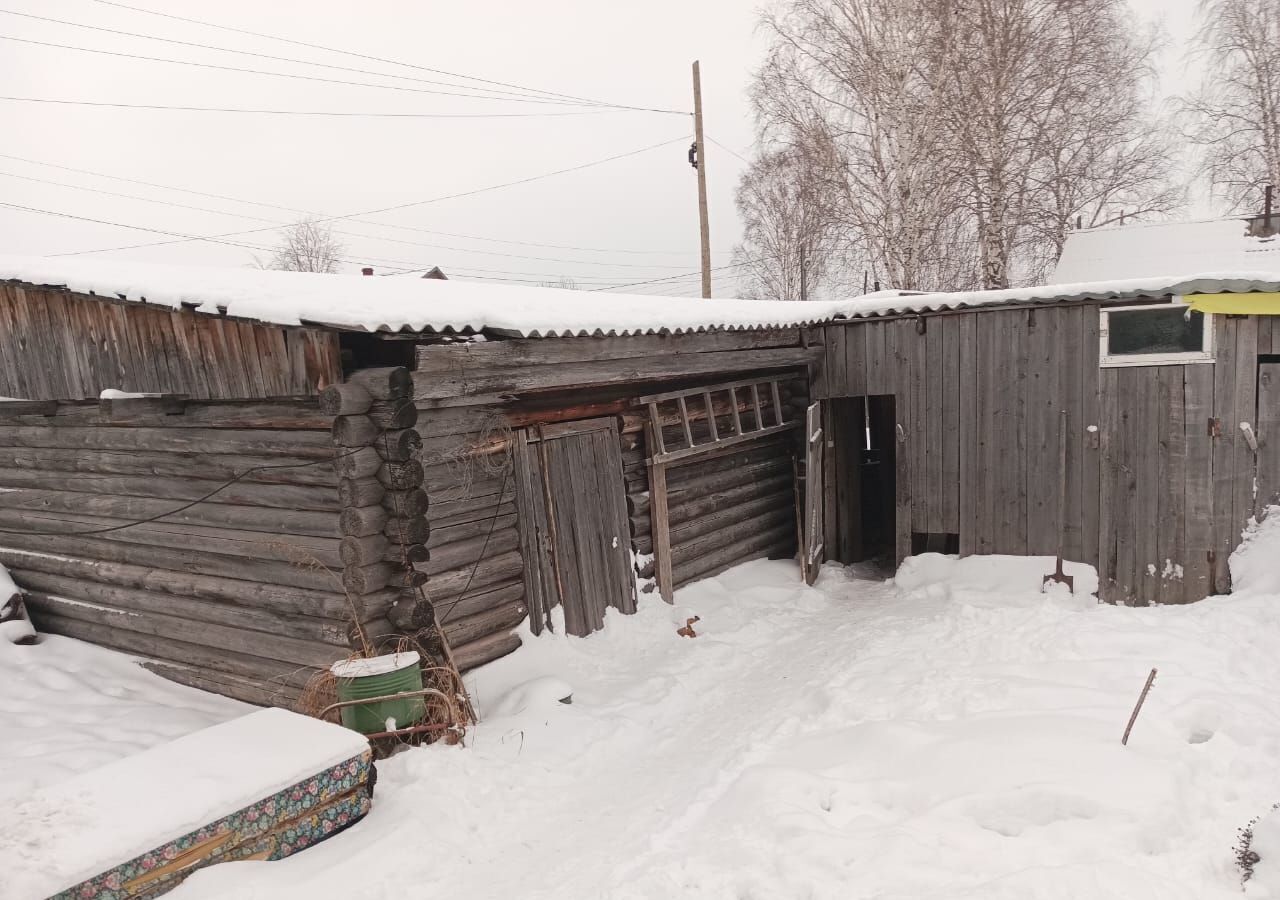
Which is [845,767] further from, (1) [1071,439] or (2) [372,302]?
(1) [1071,439]

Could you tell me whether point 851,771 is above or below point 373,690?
below

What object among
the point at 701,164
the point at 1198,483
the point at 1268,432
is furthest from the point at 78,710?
the point at 701,164

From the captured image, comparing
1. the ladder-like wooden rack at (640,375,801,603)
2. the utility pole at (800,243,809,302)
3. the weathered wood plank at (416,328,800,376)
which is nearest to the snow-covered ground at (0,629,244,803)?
the weathered wood plank at (416,328,800,376)

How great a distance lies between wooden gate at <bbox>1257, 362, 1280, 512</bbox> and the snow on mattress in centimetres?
798

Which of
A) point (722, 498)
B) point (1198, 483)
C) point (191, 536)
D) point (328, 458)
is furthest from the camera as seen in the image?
point (722, 498)

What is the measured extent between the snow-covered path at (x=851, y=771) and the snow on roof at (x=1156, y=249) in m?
6.63

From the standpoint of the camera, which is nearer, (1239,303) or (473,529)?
(473,529)

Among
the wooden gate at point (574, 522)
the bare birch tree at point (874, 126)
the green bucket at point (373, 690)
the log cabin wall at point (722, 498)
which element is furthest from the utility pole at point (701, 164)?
the green bucket at point (373, 690)

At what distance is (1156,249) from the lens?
12.9 metres

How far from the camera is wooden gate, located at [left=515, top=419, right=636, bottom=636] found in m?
6.77

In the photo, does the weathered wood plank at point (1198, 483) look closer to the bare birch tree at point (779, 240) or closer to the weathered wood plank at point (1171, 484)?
the weathered wood plank at point (1171, 484)

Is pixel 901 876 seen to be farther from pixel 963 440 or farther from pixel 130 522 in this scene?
pixel 130 522

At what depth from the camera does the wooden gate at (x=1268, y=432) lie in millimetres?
7414

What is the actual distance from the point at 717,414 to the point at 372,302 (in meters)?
4.50
